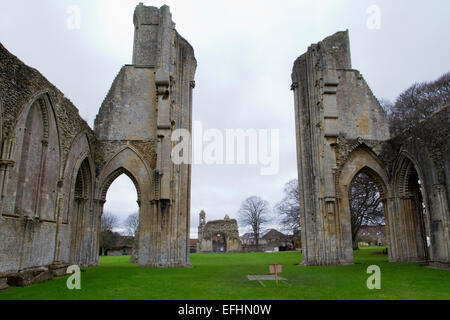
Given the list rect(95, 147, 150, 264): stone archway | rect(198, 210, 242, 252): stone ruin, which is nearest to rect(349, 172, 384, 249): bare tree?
rect(95, 147, 150, 264): stone archway

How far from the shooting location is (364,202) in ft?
83.0

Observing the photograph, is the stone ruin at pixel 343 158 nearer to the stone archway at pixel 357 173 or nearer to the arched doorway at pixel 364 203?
the stone archway at pixel 357 173

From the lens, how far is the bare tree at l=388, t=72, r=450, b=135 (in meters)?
24.4

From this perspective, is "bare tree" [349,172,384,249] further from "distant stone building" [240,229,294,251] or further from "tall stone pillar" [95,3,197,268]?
"distant stone building" [240,229,294,251]

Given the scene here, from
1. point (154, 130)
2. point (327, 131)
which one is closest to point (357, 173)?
point (327, 131)

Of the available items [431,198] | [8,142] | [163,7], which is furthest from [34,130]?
[431,198]

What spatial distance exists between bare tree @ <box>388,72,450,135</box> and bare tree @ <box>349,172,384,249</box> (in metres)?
4.21

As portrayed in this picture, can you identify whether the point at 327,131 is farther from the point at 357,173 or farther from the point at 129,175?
the point at 129,175

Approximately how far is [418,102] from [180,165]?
19104 millimetres

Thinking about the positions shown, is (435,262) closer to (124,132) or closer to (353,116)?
(353,116)

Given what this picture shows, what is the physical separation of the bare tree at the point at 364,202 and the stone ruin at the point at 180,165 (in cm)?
651

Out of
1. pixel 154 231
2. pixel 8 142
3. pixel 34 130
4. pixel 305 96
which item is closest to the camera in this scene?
pixel 8 142
